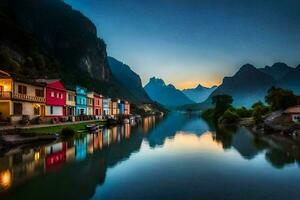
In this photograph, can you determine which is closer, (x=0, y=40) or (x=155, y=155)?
(x=155, y=155)

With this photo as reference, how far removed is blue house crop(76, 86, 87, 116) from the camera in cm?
8344

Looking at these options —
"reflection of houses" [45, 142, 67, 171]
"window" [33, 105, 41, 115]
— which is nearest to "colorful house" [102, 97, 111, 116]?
"window" [33, 105, 41, 115]

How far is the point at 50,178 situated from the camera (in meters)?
23.3

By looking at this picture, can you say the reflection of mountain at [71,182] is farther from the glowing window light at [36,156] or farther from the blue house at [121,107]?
the blue house at [121,107]

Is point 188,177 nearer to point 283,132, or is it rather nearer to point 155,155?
point 155,155

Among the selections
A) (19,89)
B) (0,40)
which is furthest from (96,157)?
(0,40)

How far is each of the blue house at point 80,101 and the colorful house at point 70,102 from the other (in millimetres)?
2950

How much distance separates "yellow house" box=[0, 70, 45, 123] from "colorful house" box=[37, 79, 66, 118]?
3.07 m

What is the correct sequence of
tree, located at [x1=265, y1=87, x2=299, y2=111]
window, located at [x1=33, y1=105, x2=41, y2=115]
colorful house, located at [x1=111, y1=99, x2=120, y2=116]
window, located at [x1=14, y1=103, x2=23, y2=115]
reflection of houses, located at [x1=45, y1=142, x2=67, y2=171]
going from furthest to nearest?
1. colorful house, located at [x1=111, y1=99, x2=120, y2=116]
2. tree, located at [x1=265, y1=87, x2=299, y2=111]
3. window, located at [x1=33, y1=105, x2=41, y2=115]
4. window, located at [x1=14, y1=103, x2=23, y2=115]
5. reflection of houses, located at [x1=45, y1=142, x2=67, y2=171]

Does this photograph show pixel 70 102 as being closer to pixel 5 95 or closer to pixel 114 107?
pixel 5 95

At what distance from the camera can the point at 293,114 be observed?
6744cm

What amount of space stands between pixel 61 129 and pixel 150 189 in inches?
1435

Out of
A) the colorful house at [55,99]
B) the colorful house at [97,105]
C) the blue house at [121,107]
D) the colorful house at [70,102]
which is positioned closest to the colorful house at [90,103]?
the colorful house at [97,105]

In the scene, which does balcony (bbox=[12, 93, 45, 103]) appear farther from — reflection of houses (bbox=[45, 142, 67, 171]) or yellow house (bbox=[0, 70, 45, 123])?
reflection of houses (bbox=[45, 142, 67, 171])
